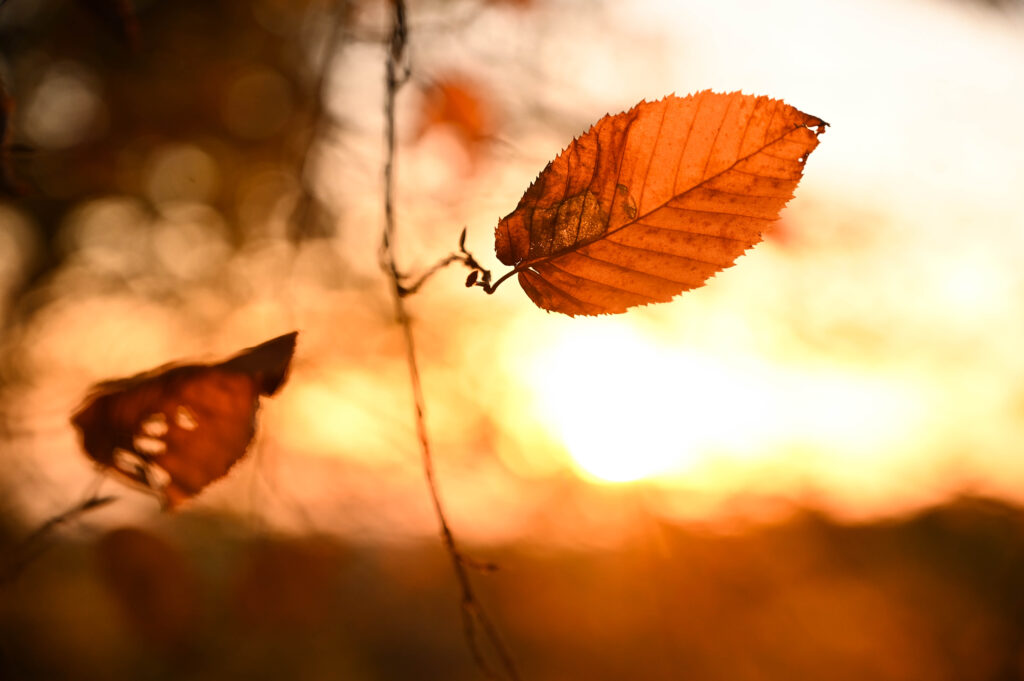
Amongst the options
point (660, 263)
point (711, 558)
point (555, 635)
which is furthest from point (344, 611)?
point (660, 263)

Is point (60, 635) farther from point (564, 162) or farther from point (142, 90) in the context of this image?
point (564, 162)

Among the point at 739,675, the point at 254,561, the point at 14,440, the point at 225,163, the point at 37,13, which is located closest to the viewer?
the point at 14,440

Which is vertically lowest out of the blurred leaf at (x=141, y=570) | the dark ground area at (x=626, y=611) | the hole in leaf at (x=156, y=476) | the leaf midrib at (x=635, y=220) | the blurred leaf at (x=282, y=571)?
the dark ground area at (x=626, y=611)

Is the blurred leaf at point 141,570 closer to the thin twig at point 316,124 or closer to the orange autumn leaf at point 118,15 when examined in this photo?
the thin twig at point 316,124

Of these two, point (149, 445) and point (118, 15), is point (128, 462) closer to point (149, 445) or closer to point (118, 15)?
point (149, 445)

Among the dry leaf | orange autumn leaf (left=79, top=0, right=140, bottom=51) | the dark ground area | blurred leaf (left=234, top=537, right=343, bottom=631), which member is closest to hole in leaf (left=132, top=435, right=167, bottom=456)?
the dry leaf

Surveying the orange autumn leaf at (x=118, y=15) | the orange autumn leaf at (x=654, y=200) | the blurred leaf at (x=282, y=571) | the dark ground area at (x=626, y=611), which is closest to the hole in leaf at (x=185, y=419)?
the orange autumn leaf at (x=654, y=200)

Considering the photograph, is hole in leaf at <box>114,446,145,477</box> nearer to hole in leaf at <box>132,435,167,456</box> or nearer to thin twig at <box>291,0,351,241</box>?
hole in leaf at <box>132,435,167,456</box>
